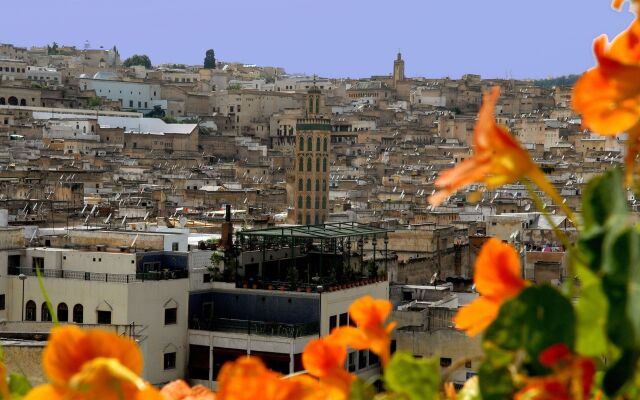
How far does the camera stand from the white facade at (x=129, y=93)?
2908 inches

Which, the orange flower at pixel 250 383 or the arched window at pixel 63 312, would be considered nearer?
the orange flower at pixel 250 383

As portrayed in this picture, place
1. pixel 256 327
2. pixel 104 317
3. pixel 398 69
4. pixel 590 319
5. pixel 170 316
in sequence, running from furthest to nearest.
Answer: pixel 398 69 < pixel 170 316 < pixel 256 327 < pixel 104 317 < pixel 590 319

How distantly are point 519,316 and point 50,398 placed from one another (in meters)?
0.41

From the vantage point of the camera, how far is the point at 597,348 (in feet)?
3.81

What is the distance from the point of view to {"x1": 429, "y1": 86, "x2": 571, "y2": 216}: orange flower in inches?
47.9

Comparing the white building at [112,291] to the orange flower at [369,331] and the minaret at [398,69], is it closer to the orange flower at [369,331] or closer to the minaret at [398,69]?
the orange flower at [369,331]

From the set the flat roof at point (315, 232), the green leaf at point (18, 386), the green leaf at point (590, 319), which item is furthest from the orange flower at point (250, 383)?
the flat roof at point (315, 232)

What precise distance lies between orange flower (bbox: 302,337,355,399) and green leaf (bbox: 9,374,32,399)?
12.5 inches

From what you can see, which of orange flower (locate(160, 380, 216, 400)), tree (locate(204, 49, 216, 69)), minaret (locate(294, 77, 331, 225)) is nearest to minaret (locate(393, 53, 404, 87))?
tree (locate(204, 49, 216, 69))

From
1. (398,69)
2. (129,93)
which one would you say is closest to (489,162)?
(129,93)

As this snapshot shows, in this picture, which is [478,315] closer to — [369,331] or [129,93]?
[369,331]

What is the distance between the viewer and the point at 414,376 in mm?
1315

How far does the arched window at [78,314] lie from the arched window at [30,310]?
53cm

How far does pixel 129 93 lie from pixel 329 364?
244 ft
